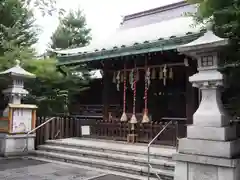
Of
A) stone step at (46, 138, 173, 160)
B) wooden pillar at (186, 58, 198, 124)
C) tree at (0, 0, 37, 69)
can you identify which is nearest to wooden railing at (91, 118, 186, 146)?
wooden pillar at (186, 58, 198, 124)

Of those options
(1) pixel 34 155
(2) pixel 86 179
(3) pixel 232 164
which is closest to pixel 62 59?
(1) pixel 34 155

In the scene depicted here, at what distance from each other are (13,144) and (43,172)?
2694 millimetres

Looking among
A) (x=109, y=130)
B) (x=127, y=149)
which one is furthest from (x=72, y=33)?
(x=127, y=149)

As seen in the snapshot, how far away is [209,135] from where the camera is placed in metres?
5.22

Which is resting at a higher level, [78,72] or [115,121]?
[78,72]

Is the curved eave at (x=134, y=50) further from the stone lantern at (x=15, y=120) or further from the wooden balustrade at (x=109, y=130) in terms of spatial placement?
the wooden balustrade at (x=109, y=130)

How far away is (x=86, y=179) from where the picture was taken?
257 inches

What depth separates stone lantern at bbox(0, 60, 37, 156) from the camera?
9.29m

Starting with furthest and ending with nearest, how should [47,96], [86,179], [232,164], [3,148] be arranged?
[47,96] → [3,148] → [86,179] → [232,164]

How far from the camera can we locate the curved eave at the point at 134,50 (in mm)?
8547

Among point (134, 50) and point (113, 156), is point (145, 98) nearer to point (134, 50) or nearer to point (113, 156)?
point (134, 50)

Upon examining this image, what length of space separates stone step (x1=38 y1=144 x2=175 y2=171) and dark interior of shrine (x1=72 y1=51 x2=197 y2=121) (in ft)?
12.2

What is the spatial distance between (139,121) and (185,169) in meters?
5.09

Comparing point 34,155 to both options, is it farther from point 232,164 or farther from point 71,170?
point 232,164
